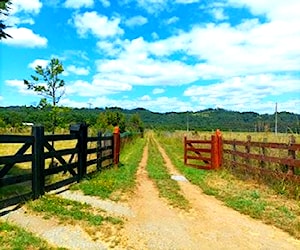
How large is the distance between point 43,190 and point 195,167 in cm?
875

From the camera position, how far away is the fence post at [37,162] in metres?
7.25

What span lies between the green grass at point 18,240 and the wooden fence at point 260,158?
6.13 m

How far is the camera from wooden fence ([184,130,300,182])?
891cm

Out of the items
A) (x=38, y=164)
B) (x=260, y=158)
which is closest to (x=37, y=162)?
(x=38, y=164)

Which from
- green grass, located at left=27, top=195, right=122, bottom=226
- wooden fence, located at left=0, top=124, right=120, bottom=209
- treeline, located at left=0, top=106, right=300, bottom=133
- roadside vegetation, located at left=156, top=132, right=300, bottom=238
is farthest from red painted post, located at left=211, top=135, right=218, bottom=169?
green grass, located at left=27, top=195, right=122, bottom=226

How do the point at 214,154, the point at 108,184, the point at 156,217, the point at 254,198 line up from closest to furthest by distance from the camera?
1. the point at 156,217
2. the point at 254,198
3. the point at 108,184
4. the point at 214,154

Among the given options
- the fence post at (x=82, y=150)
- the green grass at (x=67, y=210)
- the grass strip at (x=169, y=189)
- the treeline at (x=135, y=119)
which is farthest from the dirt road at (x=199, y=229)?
the treeline at (x=135, y=119)

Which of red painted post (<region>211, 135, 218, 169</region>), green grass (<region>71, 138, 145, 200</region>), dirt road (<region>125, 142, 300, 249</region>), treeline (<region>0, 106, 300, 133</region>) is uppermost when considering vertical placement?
treeline (<region>0, 106, 300, 133</region>)

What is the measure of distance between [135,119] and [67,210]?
6802cm

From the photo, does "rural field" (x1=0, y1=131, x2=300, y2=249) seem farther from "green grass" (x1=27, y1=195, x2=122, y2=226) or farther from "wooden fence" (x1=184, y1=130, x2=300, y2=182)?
"wooden fence" (x1=184, y1=130, x2=300, y2=182)

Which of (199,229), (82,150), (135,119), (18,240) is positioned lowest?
(199,229)

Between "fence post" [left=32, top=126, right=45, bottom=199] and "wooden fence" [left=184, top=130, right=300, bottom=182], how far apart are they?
19.1ft

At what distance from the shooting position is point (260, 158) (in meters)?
10.5

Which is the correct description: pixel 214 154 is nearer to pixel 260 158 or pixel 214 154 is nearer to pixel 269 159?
pixel 260 158
